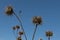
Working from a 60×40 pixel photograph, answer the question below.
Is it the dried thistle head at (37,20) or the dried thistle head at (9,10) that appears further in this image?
the dried thistle head at (9,10)

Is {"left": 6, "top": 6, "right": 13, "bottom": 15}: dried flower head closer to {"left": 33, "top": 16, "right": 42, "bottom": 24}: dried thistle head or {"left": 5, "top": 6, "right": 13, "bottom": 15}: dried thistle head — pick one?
{"left": 5, "top": 6, "right": 13, "bottom": 15}: dried thistle head

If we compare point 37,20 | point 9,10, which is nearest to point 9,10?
point 9,10

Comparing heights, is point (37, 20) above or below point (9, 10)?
below

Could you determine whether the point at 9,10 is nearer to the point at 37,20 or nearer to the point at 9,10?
the point at 9,10

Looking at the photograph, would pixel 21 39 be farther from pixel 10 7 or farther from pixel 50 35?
pixel 10 7

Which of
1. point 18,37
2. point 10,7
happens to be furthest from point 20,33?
point 10,7

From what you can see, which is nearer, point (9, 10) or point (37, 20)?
point (37, 20)

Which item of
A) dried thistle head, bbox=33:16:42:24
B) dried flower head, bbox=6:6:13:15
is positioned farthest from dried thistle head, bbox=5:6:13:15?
dried thistle head, bbox=33:16:42:24

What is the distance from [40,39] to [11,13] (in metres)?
4.65

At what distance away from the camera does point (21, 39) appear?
24.1m

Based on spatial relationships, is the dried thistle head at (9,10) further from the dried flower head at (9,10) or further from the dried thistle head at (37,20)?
the dried thistle head at (37,20)

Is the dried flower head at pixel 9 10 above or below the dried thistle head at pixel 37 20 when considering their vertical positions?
above

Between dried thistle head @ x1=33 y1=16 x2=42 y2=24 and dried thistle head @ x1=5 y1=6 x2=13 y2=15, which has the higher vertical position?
dried thistle head @ x1=5 y1=6 x2=13 y2=15

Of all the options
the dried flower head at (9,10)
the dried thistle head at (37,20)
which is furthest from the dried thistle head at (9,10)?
the dried thistle head at (37,20)
